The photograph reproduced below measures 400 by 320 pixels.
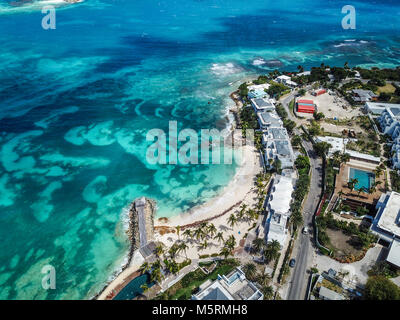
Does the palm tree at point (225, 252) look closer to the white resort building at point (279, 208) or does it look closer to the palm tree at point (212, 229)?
the palm tree at point (212, 229)

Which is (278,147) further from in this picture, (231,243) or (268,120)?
(231,243)

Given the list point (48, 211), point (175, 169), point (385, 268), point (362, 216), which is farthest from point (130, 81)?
point (385, 268)

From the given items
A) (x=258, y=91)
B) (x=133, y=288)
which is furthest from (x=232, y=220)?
(x=258, y=91)

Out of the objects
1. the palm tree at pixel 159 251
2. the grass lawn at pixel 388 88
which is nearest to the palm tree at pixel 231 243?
the palm tree at pixel 159 251

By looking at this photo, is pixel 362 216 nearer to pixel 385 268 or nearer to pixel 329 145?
pixel 385 268

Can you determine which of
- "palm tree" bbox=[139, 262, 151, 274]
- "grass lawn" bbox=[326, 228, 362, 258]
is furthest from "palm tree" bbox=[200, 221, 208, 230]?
"grass lawn" bbox=[326, 228, 362, 258]

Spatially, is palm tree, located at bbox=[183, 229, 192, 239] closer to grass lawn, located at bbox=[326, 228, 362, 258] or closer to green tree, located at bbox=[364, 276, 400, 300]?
grass lawn, located at bbox=[326, 228, 362, 258]
